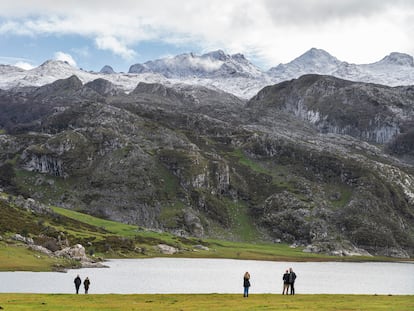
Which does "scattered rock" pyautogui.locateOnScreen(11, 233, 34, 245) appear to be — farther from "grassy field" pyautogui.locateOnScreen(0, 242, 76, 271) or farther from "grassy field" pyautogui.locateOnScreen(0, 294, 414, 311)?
"grassy field" pyautogui.locateOnScreen(0, 294, 414, 311)

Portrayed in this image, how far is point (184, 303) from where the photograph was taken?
5938 centimetres

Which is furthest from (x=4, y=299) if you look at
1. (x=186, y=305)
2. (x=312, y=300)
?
(x=312, y=300)

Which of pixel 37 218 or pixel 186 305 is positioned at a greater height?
pixel 37 218

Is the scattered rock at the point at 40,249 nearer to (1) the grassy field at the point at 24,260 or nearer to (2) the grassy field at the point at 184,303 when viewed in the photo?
(1) the grassy field at the point at 24,260

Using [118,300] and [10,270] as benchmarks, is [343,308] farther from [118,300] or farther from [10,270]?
[10,270]

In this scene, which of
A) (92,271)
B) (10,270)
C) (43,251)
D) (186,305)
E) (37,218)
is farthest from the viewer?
(37,218)

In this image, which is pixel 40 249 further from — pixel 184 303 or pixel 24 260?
pixel 184 303

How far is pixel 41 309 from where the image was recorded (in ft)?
168

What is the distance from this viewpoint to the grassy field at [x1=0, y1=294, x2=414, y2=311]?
51875mm

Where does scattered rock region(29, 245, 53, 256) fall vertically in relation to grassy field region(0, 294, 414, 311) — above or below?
above

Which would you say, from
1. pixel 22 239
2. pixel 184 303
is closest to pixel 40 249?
pixel 22 239

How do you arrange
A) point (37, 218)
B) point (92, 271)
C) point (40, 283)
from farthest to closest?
point (37, 218) < point (92, 271) < point (40, 283)

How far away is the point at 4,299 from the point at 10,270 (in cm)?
5480

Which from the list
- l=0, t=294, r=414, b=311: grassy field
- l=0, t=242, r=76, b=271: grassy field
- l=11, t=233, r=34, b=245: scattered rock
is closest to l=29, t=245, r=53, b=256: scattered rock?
l=11, t=233, r=34, b=245: scattered rock
